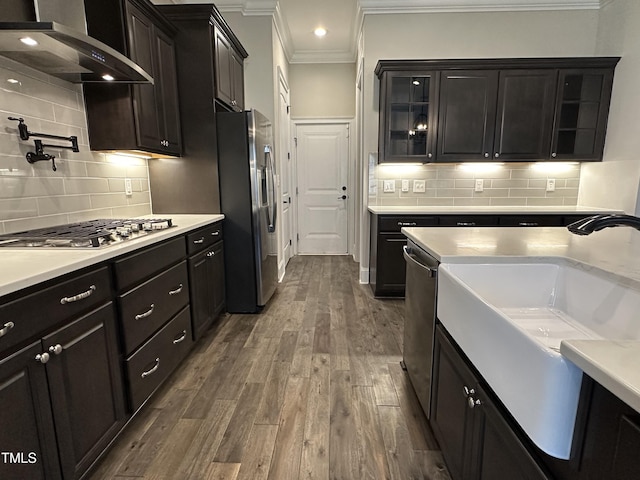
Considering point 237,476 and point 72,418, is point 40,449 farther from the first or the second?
point 237,476

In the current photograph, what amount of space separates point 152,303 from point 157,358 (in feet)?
1.03

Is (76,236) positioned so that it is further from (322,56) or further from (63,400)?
(322,56)

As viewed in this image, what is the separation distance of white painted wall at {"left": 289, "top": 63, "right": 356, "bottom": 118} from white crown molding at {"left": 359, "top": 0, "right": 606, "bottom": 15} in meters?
1.54

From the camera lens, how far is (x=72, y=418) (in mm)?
1197

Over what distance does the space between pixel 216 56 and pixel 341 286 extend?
2.56 m

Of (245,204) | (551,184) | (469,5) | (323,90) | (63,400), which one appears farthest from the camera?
(323,90)

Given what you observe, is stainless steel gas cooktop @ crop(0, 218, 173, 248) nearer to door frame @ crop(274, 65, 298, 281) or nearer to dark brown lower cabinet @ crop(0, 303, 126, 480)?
dark brown lower cabinet @ crop(0, 303, 126, 480)

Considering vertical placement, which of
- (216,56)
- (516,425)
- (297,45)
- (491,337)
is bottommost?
(516,425)

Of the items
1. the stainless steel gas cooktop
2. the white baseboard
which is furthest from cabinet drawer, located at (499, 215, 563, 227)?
the stainless steel gas cooktop

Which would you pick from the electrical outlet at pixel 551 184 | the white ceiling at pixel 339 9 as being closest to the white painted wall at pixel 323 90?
the white ceiling at pixel 339 9

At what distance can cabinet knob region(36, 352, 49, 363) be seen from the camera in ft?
3.47

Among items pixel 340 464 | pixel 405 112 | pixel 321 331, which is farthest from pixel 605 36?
pixel 340 464

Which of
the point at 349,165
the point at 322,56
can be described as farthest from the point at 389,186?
the point at 322,56

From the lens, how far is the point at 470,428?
1.05 metres
